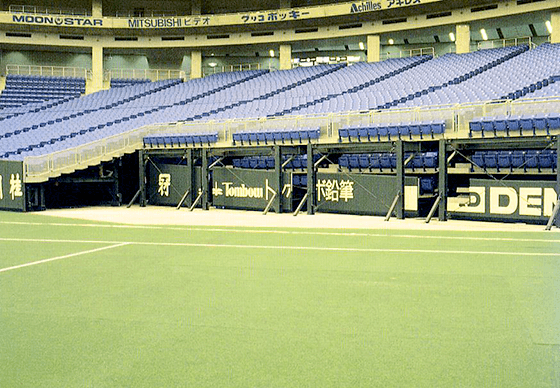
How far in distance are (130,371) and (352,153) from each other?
60.6ft

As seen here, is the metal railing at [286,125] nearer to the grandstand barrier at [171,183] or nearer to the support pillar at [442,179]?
the support pillar at [442,179]

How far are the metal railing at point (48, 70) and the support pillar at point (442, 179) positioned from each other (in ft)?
117

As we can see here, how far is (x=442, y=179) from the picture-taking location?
19047 millimetres

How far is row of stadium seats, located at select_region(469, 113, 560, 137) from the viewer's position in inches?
675

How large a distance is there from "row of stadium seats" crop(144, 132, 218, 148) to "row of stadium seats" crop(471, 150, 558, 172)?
1103 cm

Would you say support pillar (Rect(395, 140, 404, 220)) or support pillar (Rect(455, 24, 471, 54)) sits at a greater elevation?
support pillar (Rect(455, 24, 471, 54))

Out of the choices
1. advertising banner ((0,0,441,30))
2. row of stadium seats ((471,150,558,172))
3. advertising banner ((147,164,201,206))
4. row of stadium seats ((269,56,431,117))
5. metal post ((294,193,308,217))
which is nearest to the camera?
row of stadium seats ((471,150,558,172))

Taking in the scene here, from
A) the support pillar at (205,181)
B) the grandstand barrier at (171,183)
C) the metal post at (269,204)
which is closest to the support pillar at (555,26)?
the metal post at (269,204)

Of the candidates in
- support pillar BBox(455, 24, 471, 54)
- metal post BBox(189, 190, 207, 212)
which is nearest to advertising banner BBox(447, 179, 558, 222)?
metal post BBox(189, 190, 207, 212)

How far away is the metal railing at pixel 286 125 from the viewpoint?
1914 centimetres

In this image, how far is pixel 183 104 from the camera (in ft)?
128

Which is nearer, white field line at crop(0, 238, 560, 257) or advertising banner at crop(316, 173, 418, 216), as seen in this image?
white field line at crop(0, 238, 560, 257)

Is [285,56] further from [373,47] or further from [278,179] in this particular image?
[278,179]

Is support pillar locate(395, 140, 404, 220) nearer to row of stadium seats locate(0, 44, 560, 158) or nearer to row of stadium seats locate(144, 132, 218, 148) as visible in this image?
row of stadium seats locate(0, 44, 560, 158)
